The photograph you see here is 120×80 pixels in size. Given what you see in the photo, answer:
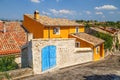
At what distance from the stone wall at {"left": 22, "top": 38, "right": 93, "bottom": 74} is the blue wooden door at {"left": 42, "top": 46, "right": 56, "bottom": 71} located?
47 cm

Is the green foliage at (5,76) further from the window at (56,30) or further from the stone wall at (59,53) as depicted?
the window at (56,30)

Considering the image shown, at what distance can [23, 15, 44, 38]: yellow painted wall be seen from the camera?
32.6 metres

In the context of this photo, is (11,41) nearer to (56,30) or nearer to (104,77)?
(56,30)

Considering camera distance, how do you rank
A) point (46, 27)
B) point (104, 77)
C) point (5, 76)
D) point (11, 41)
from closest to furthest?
point (5, 76)
point (104, 77)
point (11, 41)
point (46, 27)

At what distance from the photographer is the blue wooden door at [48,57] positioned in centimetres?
1998

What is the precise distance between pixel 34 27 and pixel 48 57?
48.0 feet

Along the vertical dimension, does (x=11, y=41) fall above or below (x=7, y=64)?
above

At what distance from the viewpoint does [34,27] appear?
112 ft

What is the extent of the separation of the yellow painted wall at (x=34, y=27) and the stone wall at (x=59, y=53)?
9.43 meters

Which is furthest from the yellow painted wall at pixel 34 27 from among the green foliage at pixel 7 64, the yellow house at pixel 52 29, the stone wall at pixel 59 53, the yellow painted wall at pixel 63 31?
the green foliage at pixel 7 64

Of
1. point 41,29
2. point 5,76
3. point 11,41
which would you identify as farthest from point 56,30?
point 5,76

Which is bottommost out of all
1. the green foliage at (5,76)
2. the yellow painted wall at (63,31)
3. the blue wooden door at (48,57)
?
the green foliage at (5,76)

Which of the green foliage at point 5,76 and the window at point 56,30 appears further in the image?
the window at point 56,30

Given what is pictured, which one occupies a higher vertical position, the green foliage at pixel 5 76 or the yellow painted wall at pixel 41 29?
the yellow painted wall at pixel 41 29
